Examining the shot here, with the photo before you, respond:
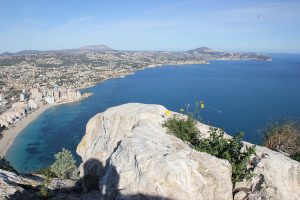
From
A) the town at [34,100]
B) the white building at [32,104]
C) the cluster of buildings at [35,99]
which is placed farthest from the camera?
the white building at [32,104]

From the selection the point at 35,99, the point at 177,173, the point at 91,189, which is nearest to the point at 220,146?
the point at 177,173

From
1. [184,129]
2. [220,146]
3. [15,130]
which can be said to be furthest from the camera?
[15,130]

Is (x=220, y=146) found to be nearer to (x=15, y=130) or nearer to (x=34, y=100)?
(x=15, y=130)

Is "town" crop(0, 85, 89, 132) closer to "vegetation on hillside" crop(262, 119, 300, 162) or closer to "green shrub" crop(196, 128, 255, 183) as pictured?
"vegetation on hillside" crop(262, 119, 300, 162)

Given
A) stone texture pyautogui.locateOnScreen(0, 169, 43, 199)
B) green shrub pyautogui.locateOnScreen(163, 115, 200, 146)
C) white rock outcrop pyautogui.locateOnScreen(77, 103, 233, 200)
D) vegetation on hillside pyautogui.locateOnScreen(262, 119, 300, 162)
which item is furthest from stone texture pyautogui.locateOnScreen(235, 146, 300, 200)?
vegetation on hillside pyautogui.locateOnScreen(262, 119, 300, 162)

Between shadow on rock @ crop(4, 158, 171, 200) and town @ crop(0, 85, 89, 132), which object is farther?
town @ crop(0, 85, 89, 132)

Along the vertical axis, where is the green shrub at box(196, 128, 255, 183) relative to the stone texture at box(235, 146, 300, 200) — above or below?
Answer: above

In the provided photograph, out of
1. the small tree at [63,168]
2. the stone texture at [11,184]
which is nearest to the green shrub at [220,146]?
the stone texture at [11,184]

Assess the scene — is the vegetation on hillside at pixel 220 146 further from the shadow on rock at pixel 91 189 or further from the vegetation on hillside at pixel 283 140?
the vegetation on hillside at pixel 283 140
